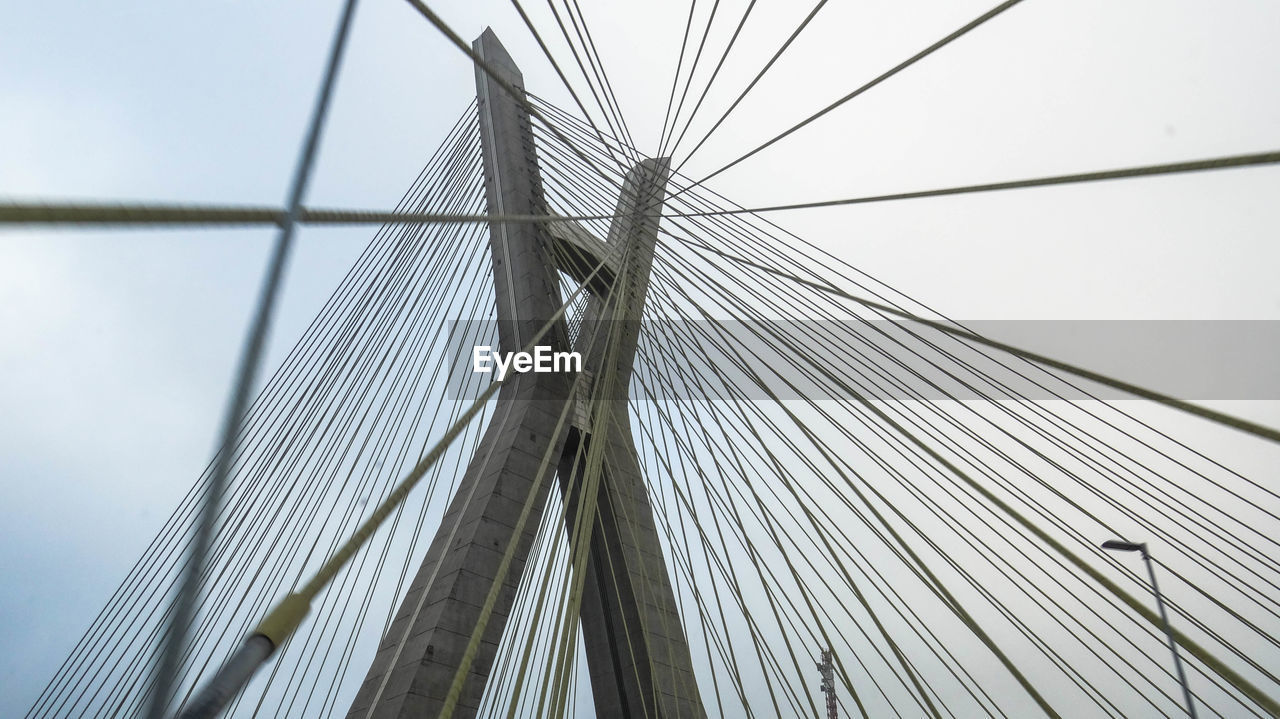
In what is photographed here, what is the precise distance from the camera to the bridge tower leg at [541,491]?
7227 mm

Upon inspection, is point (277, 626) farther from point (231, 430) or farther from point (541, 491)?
point (541, 491)

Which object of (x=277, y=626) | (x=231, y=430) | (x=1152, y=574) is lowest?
(x=277, y=626)

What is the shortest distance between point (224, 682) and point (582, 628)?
24.7 feet

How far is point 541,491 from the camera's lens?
8133mm

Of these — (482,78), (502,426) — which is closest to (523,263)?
(502,426)

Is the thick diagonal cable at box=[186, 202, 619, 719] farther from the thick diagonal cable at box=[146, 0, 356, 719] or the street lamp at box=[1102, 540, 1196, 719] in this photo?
the street lamp at box=[1102, 540, 1196, 719]

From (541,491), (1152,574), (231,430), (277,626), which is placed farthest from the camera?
(1152,574)

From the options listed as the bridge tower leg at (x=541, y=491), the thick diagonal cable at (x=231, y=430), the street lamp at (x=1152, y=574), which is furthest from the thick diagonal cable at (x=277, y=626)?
the street lamp at (x=1152, y=574)

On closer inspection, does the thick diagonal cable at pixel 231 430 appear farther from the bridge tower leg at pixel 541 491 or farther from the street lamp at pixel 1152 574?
the street lamp at pixel 1152 574

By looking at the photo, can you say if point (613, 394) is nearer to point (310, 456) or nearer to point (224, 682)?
point (310, 456)

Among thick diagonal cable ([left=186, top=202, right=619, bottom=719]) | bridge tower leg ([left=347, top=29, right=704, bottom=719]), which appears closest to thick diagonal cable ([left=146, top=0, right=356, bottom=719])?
thick diagonal cable ([left=186, top=202, right=619, bottom=719])

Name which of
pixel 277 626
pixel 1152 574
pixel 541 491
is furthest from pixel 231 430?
pixel 1152 574

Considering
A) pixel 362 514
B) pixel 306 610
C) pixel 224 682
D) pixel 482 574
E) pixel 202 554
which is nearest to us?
pixel 202 554

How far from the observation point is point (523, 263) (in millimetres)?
8422
